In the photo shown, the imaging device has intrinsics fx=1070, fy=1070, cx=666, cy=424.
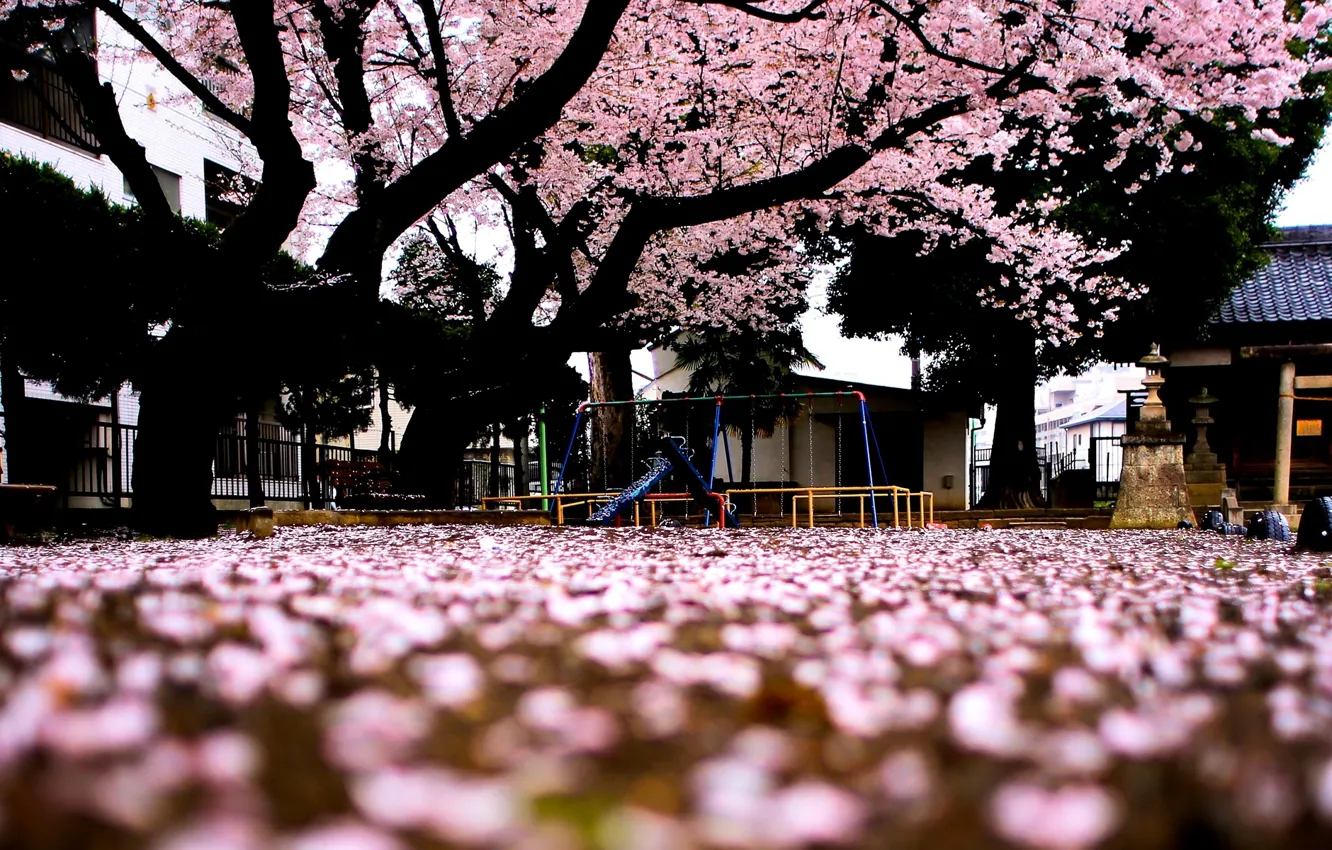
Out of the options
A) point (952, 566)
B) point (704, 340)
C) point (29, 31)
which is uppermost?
point (29, 31)

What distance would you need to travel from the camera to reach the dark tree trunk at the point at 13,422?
12.8 m

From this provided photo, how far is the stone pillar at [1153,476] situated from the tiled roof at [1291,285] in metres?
6.70

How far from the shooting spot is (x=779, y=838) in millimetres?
1135

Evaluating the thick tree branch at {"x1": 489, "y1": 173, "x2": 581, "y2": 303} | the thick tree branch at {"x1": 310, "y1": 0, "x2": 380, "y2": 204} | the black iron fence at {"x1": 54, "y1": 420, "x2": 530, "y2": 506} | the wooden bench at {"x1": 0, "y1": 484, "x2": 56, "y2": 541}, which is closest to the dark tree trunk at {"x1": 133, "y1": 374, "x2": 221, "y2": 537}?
the wooden bench at {"x1": 0, "y1": 484, "x2": 56, "y2": 541}

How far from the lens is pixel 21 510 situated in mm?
9539

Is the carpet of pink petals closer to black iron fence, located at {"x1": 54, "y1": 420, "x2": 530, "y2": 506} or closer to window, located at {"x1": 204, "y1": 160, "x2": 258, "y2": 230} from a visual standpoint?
black iron fence, located at {"x1": 54, "y1": 420, "x2": 530, "y2": 506}

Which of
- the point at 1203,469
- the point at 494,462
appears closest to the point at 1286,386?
the point at 1203,469

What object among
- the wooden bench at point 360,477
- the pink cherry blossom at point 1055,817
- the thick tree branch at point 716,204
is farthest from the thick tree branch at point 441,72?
the pink cherry blossom at point 1055,817

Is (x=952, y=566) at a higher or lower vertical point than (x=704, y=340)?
lower

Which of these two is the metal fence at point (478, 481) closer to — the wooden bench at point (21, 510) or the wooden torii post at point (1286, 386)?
the wooden bench at point (21, 510)

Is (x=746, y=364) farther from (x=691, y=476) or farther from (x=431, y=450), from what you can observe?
(x=431, y=450)

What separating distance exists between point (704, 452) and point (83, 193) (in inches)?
323

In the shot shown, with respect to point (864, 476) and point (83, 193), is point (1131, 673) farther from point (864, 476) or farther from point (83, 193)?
point (864, 476)

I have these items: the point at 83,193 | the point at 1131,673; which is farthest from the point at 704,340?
the point at 1131,673
